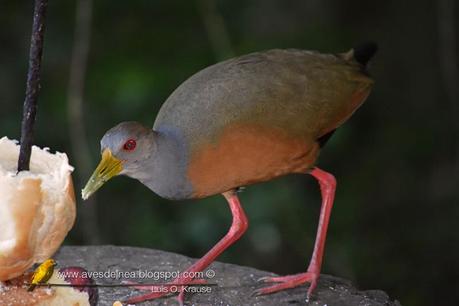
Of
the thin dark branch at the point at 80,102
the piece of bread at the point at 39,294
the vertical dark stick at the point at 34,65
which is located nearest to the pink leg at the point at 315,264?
the piece of bread at the point at 39,294

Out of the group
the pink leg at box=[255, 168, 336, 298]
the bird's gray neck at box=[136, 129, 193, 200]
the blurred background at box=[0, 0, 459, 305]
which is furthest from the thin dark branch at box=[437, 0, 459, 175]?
the bird's gray neck at box=[136, 129, 193, 200]

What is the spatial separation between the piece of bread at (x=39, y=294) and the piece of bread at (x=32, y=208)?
0.23 ft

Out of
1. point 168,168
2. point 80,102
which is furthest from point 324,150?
point 168,168

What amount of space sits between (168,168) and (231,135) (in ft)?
0.87

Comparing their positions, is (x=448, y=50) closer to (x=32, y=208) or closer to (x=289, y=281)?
(x=289, y=281)

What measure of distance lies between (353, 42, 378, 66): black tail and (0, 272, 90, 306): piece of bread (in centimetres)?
203

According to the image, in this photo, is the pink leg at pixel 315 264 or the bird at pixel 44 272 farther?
the pink leg at pixel 315 264

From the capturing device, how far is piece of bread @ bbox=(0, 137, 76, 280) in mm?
2537

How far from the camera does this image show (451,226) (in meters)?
6.56

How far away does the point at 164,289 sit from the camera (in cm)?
362

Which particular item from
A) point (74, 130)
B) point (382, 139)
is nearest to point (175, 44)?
point (74, 130)

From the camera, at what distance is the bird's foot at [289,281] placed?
145 inches

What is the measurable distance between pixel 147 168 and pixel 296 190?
9.86 feet

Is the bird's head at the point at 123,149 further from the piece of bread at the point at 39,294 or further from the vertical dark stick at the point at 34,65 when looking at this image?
the vertical dark stick at the point at 34,65
